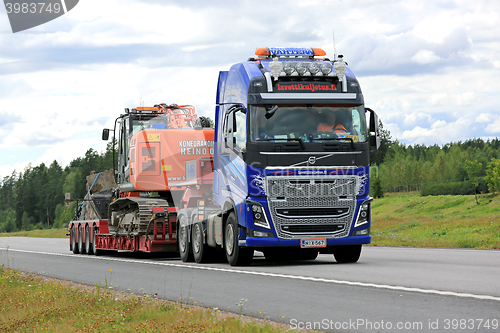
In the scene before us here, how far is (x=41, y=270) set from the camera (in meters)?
17.1

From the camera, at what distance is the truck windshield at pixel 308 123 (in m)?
13.8

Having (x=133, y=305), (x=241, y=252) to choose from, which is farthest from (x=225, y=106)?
(x=133, y=305)

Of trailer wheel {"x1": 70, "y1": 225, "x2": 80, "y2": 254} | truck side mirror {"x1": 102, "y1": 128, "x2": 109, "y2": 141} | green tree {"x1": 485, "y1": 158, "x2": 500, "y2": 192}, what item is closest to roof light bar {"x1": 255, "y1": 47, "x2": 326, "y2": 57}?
truck side mirror {"x1": 102, "y1": 128, "x2": 109, "y2": 141}

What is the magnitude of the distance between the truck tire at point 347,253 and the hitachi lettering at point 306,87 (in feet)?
12.0

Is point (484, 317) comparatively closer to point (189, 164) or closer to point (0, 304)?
point (0, 304)

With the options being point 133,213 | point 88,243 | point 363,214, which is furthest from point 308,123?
point 88,243

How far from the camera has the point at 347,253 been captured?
1550cm

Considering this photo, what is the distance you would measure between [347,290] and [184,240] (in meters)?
8.75

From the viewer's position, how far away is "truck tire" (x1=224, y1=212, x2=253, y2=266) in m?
14.5

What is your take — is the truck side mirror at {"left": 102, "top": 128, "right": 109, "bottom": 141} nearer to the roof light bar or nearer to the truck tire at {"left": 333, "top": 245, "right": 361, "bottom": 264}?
the roof light bar

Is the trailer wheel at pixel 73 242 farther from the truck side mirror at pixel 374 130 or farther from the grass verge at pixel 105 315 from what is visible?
the truck side mirror at pixel 374 130

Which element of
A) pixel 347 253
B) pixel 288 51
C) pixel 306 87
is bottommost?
pixel 347 253

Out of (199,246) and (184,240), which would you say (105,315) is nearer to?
(199,246)

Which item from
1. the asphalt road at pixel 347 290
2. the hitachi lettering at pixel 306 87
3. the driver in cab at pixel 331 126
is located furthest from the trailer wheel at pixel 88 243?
the driver in cab at pixel 331 126
